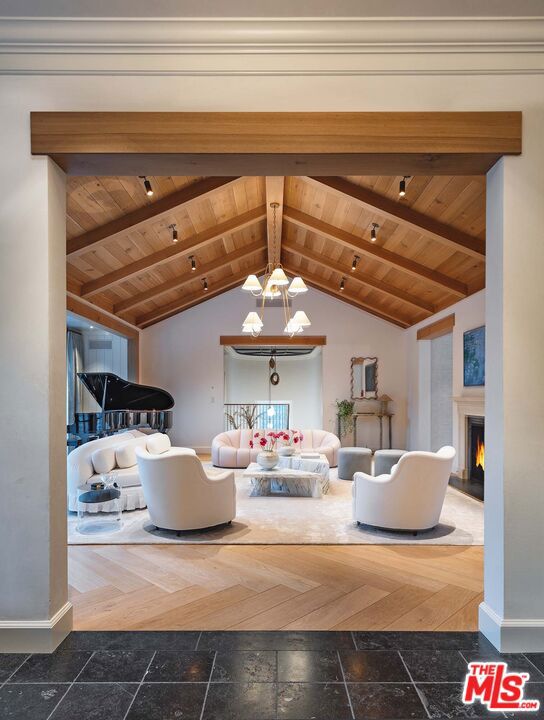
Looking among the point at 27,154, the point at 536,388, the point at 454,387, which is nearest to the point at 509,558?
the point at 536,388

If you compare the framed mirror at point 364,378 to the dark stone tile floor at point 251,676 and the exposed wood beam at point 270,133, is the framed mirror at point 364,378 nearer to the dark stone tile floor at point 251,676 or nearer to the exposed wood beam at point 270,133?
the dark stone tile floor at point 251,676

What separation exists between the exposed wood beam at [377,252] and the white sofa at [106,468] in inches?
155

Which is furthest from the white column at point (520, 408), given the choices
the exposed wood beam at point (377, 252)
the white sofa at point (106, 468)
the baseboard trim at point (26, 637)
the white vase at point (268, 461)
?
the exposed wood beam at point (377, 252)

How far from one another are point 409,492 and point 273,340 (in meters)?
6.51

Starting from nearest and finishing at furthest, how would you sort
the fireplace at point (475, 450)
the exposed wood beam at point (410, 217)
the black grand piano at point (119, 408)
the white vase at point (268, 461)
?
the exposed wood beam at point (410, 217) → the white vase at point (268, 461) → the fireplace at point (475, 450) → the black grand piano at point (119, 408)

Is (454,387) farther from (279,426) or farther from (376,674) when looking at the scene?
(376,674)

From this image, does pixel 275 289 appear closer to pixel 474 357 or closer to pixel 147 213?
pixel 147 213

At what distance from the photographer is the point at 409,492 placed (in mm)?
4258

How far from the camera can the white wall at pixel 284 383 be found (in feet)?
42.1

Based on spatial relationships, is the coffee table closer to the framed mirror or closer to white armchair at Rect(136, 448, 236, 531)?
white armchair at Rect(136, 448, 236, 531)

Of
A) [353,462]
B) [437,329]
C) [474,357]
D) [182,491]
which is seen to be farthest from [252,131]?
[437,329]

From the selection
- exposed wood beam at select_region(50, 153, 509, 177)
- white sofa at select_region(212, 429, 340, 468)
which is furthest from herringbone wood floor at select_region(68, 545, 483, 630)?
white sofa at select_region(212, 429, 340, 468)

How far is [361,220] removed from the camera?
6.49 meters

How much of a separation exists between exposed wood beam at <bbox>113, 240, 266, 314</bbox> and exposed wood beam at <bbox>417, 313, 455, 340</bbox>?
11.5 ft
